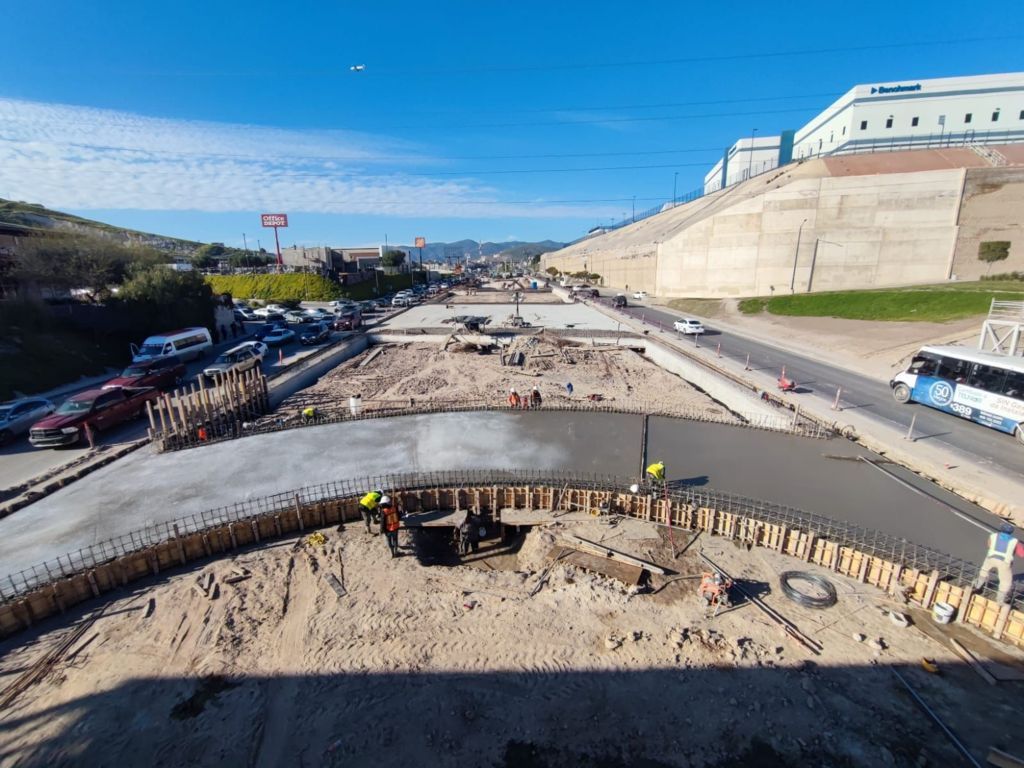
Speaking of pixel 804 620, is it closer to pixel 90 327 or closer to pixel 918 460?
pixel 918 460

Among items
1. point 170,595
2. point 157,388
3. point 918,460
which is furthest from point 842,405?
point 157,388

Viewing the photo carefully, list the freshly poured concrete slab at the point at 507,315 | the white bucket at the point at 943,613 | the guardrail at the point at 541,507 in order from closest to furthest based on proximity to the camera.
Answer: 1. the white bucket at the point at 943,613
2. the guardrail at the point at 541,507
3. the freshly poured concrete slab at the point at 507,315

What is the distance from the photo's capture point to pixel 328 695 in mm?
8172

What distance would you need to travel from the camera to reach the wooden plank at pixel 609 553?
36.0 ft

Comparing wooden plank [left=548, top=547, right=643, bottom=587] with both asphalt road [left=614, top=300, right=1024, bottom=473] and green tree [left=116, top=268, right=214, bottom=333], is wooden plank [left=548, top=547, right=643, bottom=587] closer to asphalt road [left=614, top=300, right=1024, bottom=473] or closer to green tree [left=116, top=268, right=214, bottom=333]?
asphalt road [left=614, top=300, right=1024, bottom=473]

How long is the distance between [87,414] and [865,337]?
44.4m

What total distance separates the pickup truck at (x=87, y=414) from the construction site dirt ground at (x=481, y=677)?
11.4m

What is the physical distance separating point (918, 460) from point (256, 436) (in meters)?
23.6

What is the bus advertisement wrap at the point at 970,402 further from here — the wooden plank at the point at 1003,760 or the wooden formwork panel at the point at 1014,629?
the wooden plank at the point at 1003,760

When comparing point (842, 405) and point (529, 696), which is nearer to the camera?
point (529, 696)

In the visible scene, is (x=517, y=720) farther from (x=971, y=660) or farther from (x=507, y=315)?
(x=507, y=315)

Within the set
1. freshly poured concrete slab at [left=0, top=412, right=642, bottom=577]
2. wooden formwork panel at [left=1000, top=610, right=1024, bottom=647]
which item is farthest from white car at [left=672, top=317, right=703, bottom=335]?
wooden formwork panel at [left=1000, top=610, right=1024, bottom=647]

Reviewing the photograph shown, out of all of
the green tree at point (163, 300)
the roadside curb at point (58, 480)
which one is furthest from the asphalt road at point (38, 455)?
the green tree at point (163, 300)

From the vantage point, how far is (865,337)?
102 ft
